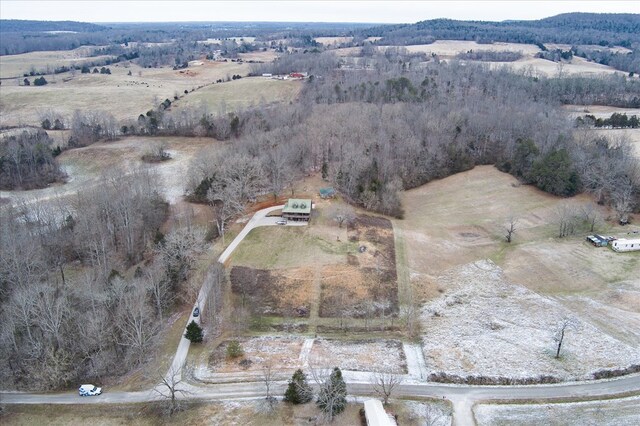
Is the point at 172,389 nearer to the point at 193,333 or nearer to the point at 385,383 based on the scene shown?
the point at 193,333

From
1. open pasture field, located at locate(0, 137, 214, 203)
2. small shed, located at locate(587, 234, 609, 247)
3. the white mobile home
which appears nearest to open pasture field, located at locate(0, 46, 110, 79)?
open pasture field, located at locate(0, 137, 214, 203)

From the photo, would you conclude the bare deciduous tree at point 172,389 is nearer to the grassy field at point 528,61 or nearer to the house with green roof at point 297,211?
the house with green roof at point 297,211

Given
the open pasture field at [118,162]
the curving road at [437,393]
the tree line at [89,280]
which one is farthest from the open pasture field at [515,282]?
the open pasture field at [118,162]

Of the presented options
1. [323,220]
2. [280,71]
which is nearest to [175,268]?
[323,220]

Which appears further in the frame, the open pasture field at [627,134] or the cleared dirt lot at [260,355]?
the open pasture field at [627,134]

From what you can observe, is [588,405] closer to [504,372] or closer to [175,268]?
[504,372]

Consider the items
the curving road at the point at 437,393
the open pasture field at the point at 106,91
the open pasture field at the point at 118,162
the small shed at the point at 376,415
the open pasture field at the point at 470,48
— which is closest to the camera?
the small shed at the point at 376,415

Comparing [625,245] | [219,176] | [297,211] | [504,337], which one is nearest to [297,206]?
[297,211]
